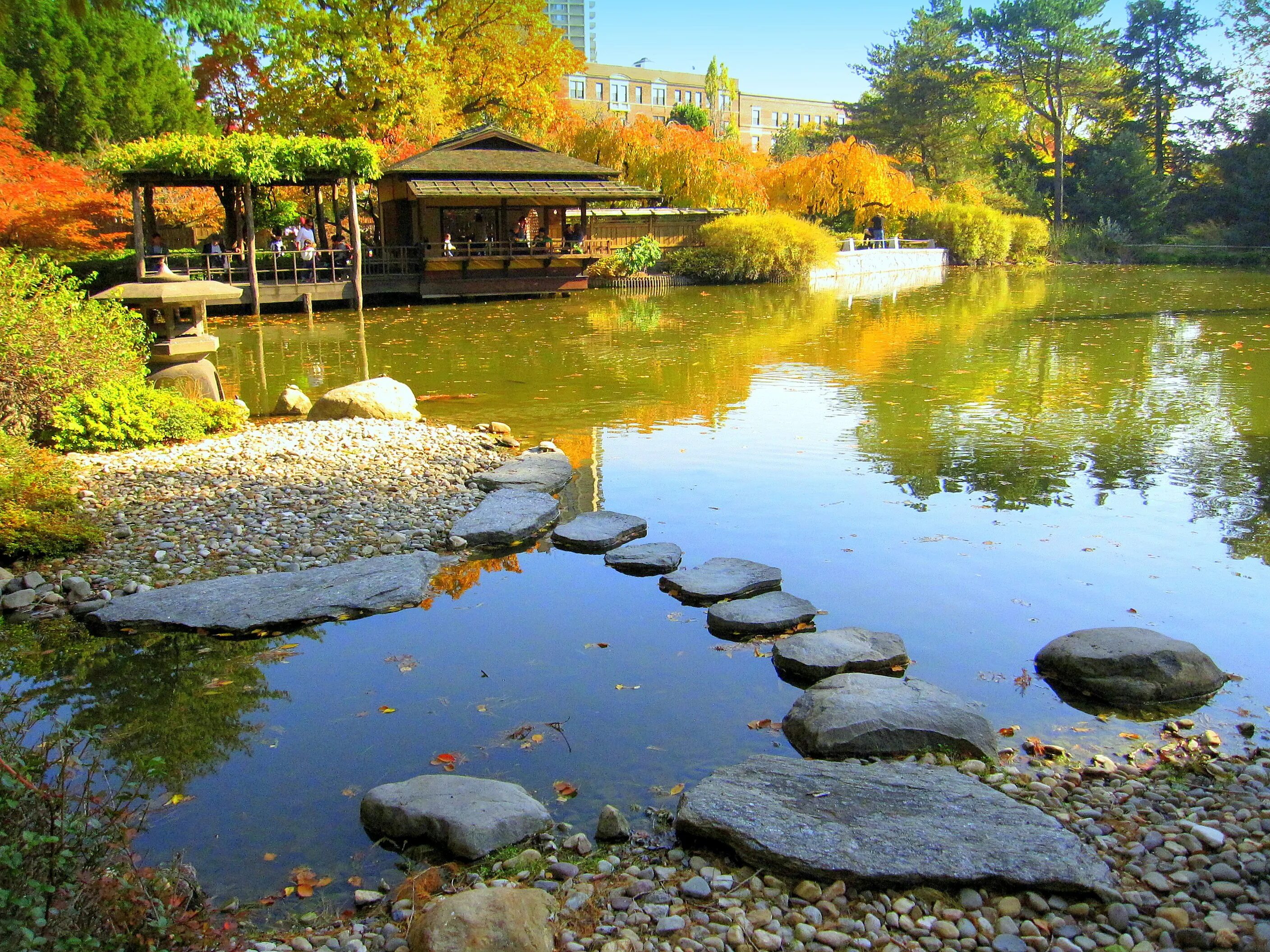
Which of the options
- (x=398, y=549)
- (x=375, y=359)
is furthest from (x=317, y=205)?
(x=398, y=549)

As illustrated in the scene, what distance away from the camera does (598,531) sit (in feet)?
22.2

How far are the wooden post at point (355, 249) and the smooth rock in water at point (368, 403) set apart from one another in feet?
42.4

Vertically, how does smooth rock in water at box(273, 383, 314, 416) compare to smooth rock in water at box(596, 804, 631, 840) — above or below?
above

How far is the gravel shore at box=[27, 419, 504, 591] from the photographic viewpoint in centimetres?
604

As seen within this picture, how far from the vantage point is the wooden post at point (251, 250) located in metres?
21.0

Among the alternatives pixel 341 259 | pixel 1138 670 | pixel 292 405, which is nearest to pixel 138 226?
pixel 341 259

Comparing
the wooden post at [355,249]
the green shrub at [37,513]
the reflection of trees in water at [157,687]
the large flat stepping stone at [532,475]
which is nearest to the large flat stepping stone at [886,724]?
the reflection of trees in water at [157,687]

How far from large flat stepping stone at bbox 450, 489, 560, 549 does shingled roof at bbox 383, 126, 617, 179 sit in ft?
64.6

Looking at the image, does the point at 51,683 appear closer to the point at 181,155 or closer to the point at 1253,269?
the point at 181,155

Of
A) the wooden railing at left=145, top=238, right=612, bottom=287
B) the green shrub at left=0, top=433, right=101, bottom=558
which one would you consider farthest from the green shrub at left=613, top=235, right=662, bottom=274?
the green shrub at left=0, top=433, right=101, bottom=558

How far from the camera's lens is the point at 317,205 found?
80.8 ft

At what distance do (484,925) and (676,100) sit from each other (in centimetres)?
9008

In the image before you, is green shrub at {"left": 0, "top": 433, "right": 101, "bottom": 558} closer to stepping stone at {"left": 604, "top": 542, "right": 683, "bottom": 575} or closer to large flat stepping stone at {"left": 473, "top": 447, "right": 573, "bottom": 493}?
large flat stepping stone at {"left": 473, "top": 447, "right": 573, "bottom": 493}

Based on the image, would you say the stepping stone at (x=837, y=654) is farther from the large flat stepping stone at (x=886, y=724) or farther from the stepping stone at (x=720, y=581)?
the stepping stone at (x=720, y=581)
